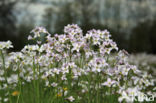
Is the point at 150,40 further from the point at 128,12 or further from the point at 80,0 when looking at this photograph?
the point at 80,0

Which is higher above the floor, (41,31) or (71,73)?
(41,31)

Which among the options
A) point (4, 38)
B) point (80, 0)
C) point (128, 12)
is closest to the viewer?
point (128, 12)

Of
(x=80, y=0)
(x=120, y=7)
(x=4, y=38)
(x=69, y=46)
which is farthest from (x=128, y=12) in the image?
(x=69, y=46)

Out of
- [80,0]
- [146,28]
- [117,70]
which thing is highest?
[80,0]

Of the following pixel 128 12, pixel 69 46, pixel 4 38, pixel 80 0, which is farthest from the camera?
pixel 4 38

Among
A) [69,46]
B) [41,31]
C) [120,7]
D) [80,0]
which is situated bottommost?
[69,46]

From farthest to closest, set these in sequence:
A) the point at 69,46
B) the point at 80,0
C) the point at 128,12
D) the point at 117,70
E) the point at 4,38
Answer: the point at 4,38, the point at 80,0, the point at 128,12, the point at 69,46, the point at 117,70

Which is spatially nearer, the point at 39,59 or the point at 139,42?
the point at 39,59

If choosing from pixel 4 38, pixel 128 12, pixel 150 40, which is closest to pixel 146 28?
pixel 150 40

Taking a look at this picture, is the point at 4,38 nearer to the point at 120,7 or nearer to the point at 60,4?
the point at 60,4
